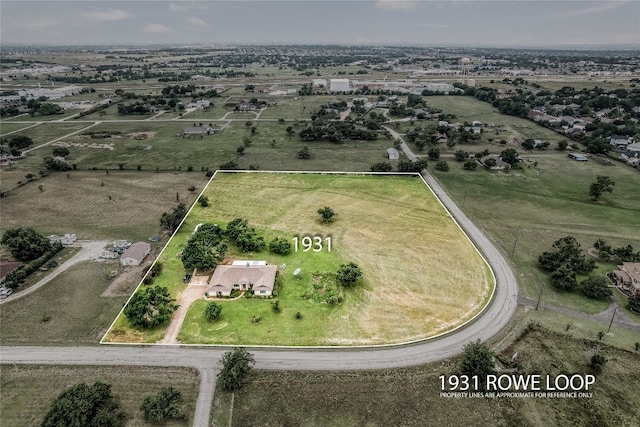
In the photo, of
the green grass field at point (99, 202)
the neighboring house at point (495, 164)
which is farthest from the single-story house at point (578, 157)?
the green grass field at point (99, 202)

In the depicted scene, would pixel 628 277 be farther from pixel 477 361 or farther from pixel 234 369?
pixel 234 369

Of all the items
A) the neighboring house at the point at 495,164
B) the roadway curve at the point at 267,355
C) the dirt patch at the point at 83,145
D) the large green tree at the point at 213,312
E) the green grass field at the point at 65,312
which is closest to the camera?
the roadway curve at the point at 267,355

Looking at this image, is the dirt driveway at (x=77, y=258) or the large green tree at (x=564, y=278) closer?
the large green tree at (x=564, y=278)

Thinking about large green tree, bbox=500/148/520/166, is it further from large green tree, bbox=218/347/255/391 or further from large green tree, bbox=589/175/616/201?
large green tree, bbox=218/347/255/391

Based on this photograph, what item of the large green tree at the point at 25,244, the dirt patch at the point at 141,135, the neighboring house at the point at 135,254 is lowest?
the neighboring house at the point at 135,254

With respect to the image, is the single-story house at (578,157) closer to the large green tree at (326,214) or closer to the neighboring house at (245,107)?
the large green tree at (326,214)

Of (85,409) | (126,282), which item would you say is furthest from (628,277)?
(126,282)

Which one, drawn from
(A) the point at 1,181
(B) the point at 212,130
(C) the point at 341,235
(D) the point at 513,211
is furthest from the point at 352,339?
(B) the point at 212,130

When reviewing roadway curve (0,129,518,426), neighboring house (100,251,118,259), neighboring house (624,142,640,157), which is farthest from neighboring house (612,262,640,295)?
neighboring house (100,251,118,259)
